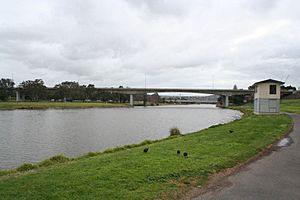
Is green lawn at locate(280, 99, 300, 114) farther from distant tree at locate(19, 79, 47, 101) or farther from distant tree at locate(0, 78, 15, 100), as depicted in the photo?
distant tree at locate(0, 78, 15, 100)

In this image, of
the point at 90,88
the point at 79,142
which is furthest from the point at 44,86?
the point at 79,142

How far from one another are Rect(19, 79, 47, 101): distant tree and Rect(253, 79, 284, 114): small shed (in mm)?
99647

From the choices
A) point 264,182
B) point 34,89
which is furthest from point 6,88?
point 264,182

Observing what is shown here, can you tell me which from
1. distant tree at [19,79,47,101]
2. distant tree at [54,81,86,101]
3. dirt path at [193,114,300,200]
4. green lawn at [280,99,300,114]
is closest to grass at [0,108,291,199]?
dirt path at [193,114,300,200]

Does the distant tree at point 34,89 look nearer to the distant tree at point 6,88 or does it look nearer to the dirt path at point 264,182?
the distant tree at point 6,88

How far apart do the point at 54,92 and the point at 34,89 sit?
44.2ft

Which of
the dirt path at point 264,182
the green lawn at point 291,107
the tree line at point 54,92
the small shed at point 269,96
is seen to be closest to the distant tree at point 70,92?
the tree line at point 54,92

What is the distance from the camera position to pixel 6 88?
392 feet

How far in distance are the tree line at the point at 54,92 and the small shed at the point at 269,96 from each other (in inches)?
3923

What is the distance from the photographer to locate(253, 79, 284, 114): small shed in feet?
146

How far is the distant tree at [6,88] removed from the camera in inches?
4563

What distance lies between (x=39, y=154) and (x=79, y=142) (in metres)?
5.40

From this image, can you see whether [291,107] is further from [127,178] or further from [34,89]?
[34,89]

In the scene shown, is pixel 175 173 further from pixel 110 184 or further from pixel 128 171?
pixel 110 184
